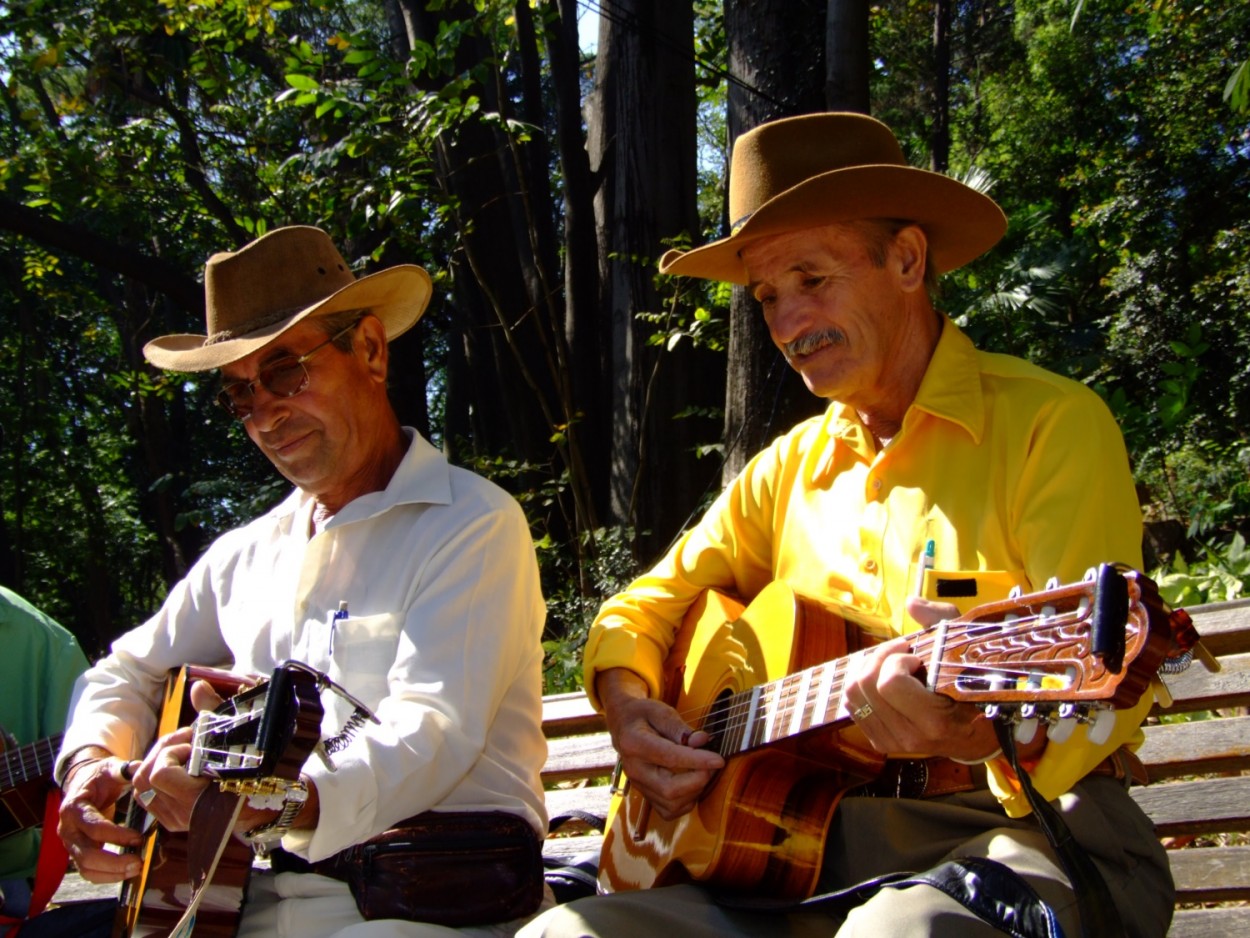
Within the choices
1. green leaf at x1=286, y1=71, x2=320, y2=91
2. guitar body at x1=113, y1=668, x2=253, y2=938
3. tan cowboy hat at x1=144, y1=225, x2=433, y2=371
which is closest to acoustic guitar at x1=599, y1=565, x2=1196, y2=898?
guitar body at x1=113, y1=668, x2=253, y2=938

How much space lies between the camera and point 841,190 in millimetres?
2713

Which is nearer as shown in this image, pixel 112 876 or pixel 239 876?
pixel 239 876

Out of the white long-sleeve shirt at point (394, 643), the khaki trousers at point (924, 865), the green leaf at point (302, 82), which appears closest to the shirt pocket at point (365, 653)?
the white long-sleeve shirt at point (394, 643)

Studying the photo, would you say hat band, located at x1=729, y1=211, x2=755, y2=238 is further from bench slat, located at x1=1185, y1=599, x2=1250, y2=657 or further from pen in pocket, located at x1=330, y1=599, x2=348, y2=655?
bench slat, located at x1=1185, y1=599, x2=1250, y2=657

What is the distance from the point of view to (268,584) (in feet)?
10.3

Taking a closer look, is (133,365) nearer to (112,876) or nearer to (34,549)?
(34,549)

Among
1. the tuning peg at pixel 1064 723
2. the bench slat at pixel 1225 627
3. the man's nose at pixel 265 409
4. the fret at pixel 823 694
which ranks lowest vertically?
the bench slat at pixel 1225 627

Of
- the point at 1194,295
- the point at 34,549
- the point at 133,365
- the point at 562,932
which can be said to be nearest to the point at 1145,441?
the point at 1194,295

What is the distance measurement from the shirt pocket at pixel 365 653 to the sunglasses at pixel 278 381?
1.87ft

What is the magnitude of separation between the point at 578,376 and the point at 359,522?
5.10 meters

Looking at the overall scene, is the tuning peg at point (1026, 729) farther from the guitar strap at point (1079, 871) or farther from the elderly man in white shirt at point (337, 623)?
the elderly man in white shirt at point (337, 623)

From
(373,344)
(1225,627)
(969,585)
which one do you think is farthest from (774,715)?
(1225,627)

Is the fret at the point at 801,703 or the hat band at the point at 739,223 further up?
the hat band at the point at 739,223

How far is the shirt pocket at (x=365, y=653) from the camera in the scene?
2.72 m
